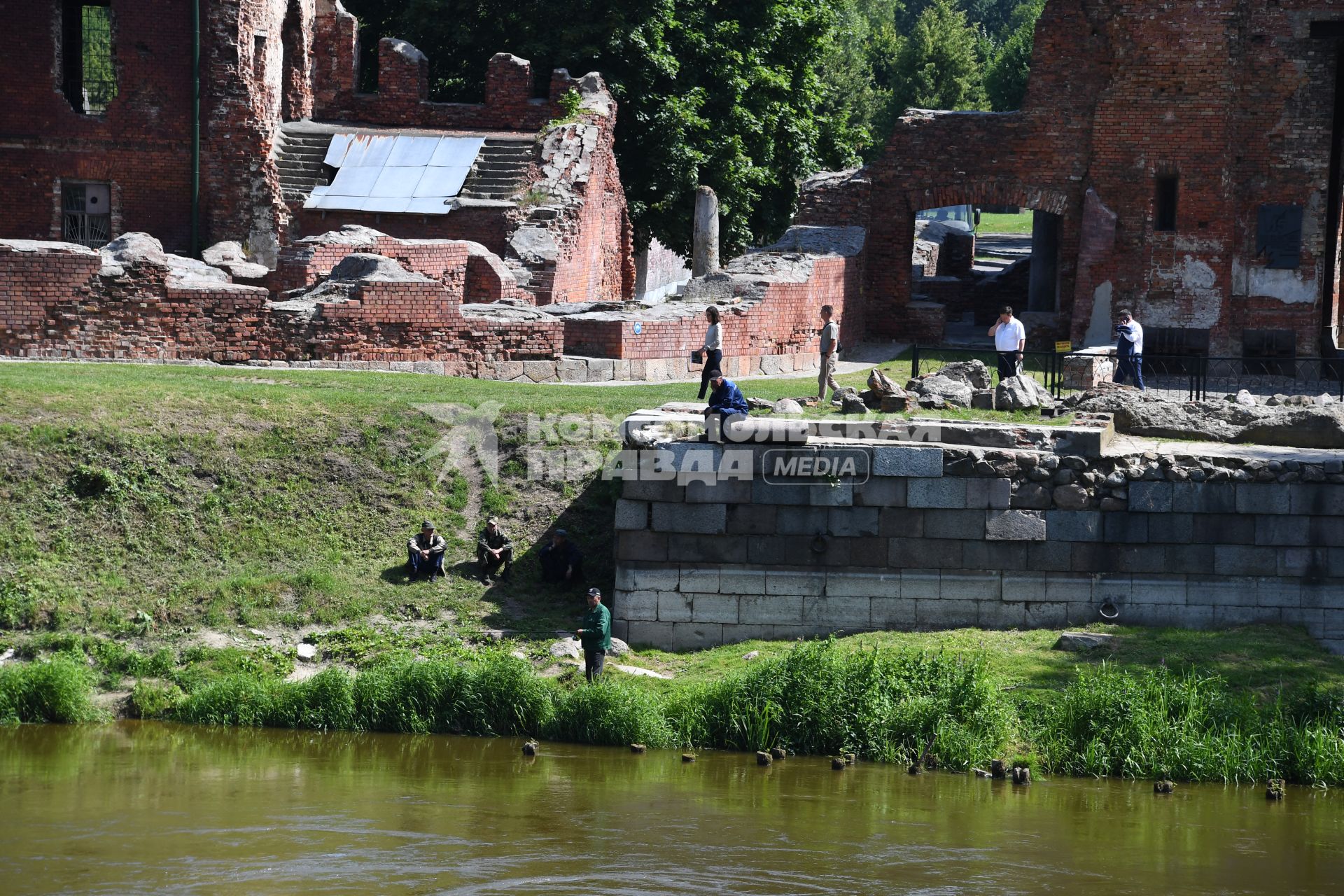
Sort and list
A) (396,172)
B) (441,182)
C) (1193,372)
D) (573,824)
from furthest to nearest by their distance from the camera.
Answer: (396,172)
(441,182)
(1193,372)
(573,824)

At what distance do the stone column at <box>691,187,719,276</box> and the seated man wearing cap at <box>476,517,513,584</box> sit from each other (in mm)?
11331

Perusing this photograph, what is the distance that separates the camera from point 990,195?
2856 cm

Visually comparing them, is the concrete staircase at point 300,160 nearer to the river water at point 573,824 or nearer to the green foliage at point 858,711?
the river water at point 573,824

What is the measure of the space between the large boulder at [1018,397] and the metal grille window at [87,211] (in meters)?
17.0

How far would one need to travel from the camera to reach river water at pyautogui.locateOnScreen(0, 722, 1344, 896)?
412 inches

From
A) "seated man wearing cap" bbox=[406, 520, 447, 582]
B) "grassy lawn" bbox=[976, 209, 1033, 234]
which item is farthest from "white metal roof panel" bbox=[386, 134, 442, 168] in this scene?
"grassy lawn" bbox=[976, 209, 1033, 234]

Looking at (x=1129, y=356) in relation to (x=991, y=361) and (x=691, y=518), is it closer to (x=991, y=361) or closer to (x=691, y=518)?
(x=991, y=361)

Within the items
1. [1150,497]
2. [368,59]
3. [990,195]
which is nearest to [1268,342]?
[990,195]

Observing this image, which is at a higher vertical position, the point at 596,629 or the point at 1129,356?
the point at 1129,356

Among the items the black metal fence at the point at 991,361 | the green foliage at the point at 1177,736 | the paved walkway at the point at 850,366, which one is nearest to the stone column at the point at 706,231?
the paved walkway at the point at 850,366

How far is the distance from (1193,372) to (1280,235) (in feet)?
21.1

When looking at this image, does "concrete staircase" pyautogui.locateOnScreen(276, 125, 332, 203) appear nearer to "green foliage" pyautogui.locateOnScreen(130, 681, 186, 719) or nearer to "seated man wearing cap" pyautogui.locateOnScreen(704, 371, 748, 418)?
"seated man wearing cap" pyautogui.locateOnScreen(704, 371, 748, 418)

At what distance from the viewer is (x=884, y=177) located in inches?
1128

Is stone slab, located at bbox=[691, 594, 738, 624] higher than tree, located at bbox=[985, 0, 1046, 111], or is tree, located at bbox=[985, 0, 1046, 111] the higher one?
tree, located at bbox=[985, 0, 1046, 111]
